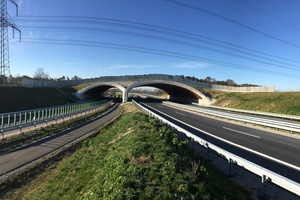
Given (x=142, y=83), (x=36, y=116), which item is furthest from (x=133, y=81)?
(x=36, y=116)

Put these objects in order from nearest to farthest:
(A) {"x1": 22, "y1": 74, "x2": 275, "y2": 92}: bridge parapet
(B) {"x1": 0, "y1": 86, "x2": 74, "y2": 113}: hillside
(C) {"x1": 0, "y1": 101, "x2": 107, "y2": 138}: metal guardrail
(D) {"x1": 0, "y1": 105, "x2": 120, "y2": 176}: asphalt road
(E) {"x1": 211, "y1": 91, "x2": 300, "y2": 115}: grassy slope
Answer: (D) {"x1": 0, "y1": 105, "x2": 120, "y2": 176}: asphalt road, (C) {"x1": 0, "y1": 101, "x2": 107, "y2": 138}: metal guardrail, (B) {"x1": 0, "y1": 86, "x2": 74, "y2": 113}: hillside, (E) {"x1": 211, "y1": 91, "x2": 300, "y2": 115}: grassy slope, (A) {"x1": 22, "y1": 74, "x2": 275, "y2": 92}: bridge parapet

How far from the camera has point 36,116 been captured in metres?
27.3

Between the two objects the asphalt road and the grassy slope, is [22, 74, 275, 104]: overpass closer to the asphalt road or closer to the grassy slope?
the grassy slope

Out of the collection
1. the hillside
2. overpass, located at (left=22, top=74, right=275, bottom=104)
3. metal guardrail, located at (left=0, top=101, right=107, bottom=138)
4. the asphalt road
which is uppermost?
overpass, located at (left=22, top=74, right=275, bottom=104)

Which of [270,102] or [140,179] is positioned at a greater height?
[270,102]

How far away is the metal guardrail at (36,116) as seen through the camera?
19250 millimetres

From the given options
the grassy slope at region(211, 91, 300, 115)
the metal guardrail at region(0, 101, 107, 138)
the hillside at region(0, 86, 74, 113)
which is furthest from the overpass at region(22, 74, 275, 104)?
the metal guardrail at region(0, 101, 107, 138)

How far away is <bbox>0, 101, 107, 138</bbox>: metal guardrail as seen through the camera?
1925cm

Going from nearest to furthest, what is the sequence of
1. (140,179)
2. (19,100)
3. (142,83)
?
1. (140,179)
2. (19,100)
3. (142,83)

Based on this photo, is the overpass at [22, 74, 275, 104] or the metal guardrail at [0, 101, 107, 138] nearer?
the metal guardrail at [0, 101, 107, 138]

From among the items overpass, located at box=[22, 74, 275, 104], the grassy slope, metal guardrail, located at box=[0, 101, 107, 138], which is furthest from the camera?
overpass, located at box=[22, 74, 275, 104]

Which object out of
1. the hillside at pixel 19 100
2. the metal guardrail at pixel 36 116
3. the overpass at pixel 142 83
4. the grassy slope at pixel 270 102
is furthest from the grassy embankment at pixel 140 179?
the overpass at pixel 142 83

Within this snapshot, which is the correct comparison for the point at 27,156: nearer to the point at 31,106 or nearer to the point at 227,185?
the point at 227,185

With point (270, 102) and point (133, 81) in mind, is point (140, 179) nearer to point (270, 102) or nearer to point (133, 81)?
point (270, 102)
